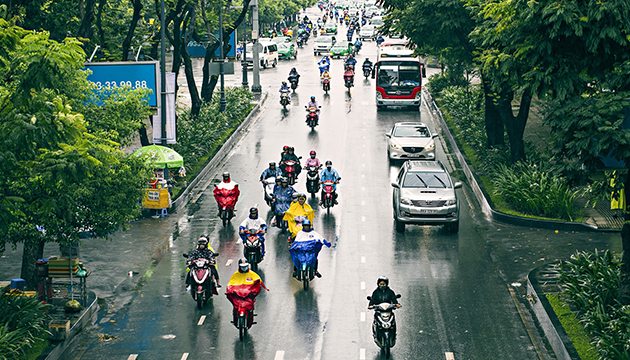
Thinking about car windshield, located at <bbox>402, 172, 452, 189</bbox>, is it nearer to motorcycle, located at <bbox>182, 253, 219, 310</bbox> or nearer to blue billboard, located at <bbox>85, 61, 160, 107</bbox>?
motorcycle, located at <bbox>182, 253, 219, 310</bbox>

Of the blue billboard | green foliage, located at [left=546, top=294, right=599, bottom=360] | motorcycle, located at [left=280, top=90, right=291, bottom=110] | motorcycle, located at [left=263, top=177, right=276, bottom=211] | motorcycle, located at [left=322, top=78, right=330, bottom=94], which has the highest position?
the blue billboard

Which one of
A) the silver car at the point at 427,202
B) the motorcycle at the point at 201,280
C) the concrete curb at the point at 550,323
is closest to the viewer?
the concrete curb at the point at 550,323

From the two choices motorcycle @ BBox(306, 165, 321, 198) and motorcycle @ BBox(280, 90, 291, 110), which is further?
motorcycle @ BBox(280, 90, 291, 110)

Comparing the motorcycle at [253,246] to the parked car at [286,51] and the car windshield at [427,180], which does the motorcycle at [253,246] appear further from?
the parked car at [286,51]

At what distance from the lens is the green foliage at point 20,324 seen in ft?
47.1

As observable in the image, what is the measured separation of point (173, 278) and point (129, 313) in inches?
94.3

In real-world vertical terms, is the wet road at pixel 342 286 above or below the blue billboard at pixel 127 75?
below

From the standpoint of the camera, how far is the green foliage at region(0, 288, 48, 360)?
1434 cm

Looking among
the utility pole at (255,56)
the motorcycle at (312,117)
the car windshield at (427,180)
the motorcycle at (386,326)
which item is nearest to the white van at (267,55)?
the utility pole at (255,56)

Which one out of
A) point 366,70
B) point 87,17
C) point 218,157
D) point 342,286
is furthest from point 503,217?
point 366,70

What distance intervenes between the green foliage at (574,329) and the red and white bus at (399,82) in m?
27.5

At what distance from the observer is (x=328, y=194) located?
84.2 feet

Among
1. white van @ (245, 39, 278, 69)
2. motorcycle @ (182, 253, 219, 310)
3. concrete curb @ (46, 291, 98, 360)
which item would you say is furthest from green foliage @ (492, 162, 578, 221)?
white van @ (245, 39, 278, 69)

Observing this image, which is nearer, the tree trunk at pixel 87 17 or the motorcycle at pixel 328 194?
the motorcycle at pixel 328 194
